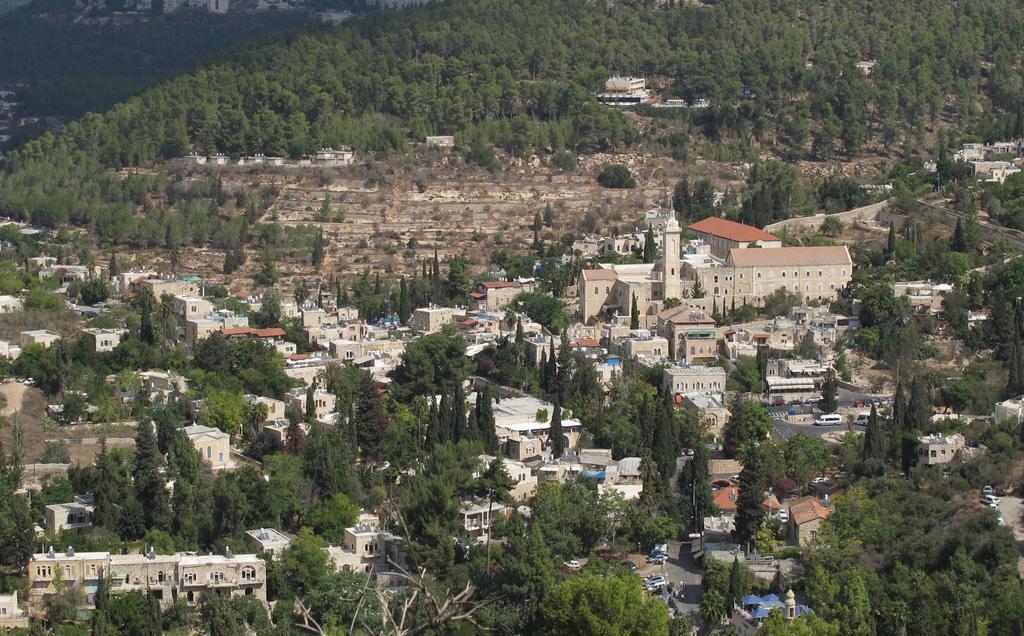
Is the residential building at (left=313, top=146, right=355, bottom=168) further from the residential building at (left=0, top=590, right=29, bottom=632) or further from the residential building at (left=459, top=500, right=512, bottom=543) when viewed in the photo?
the residential building at (left=0, top=590, right=29, bottom=632)

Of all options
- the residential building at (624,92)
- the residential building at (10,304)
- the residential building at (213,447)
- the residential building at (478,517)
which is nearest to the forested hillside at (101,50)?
the residential building at (624,92)

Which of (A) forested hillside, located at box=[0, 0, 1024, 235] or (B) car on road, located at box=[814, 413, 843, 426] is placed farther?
(A) forested hillside, located at box=[0, 0, 1024, 235]

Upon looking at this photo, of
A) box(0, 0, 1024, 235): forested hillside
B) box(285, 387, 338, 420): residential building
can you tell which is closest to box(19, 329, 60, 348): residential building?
box(285, 387, 338, 420): residential building

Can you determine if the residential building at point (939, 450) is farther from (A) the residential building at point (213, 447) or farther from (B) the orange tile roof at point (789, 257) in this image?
(A) the residential building at point (213, 447)

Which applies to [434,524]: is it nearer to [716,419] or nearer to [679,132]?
[716,419]

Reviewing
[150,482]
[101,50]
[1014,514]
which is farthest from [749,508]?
[101,50]

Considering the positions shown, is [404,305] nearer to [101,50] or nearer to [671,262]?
[671,262]
